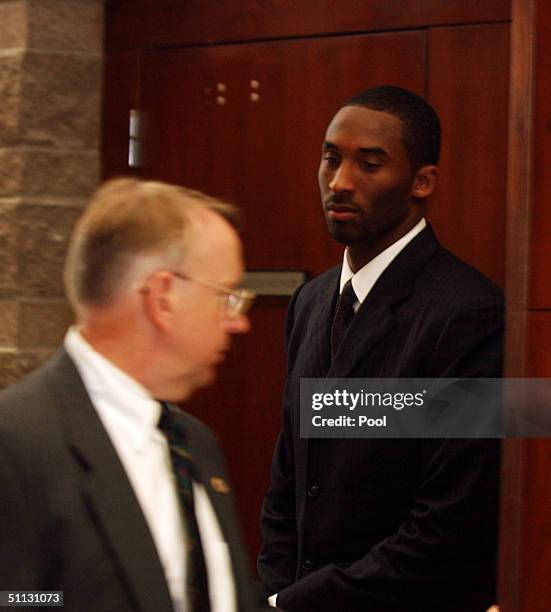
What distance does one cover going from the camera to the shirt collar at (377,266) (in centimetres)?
253

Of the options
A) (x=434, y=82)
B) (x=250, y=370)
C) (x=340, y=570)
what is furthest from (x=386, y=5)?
(x=340, y=570)

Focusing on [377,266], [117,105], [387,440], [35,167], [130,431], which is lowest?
[387,440]

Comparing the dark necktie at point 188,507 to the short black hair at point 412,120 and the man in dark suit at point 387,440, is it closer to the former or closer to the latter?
the man in dark suit at point 387,440

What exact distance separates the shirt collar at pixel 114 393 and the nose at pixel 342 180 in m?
1.02

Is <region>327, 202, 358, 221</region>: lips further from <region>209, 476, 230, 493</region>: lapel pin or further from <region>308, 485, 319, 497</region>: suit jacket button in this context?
<region>209, 476, 230, 493</region>: lapel pin

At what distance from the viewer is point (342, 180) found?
8.25ft

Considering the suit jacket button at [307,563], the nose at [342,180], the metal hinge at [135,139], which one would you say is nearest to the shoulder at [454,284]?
the nose at [342,180]

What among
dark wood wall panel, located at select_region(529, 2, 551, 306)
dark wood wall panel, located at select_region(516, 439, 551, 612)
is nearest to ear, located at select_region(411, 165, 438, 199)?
dark wood wall panel, located at select_region(529, 2, 551, 306)

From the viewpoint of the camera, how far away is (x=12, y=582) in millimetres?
1408

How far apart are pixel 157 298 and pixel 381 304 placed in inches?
37.4

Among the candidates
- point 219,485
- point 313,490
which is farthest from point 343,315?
point 219,485

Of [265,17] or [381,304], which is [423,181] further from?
[265,17]

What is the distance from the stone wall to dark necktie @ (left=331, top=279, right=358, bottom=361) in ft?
3.66

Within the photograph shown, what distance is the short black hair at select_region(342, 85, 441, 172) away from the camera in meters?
2.54
